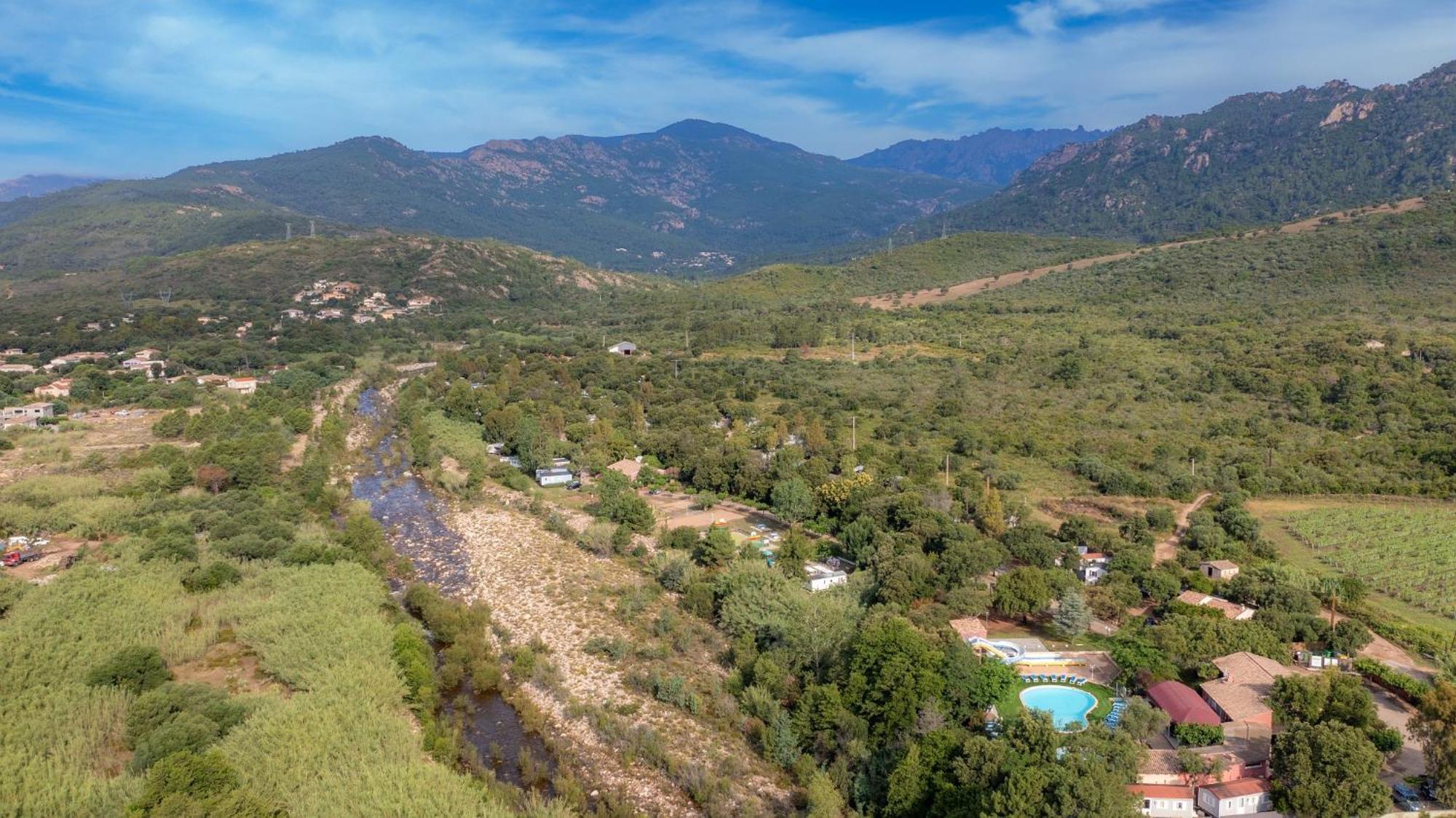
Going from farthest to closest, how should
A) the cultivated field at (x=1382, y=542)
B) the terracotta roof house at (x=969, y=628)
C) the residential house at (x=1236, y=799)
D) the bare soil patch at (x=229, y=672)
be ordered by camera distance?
the cultivated field at (x=1382, y=542), the terracotta roof house at (x=969, y=628), the bare soil patch at (x=229, y=672), the residential house at (x=1236, y=799)

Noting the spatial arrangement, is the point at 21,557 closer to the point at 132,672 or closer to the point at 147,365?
the point at 132,672

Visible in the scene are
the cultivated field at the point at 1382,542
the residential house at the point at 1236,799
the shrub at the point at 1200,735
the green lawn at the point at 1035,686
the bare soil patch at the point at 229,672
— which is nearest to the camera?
the residential house at the point at 1236,799

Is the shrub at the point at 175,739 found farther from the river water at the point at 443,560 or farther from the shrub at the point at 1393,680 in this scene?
the shrub at the point at 1393,680

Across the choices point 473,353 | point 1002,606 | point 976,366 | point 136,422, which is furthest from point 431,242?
point 1002,606

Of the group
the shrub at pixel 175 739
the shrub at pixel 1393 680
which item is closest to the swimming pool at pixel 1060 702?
the shrub at pixel 1393 680

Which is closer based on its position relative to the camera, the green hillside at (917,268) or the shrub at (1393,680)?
the shrub at (1393,680)

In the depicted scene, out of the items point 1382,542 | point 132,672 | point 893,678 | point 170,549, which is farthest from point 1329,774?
point 170,549

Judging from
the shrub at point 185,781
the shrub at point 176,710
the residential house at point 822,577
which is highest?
the shrub at point 185,781
